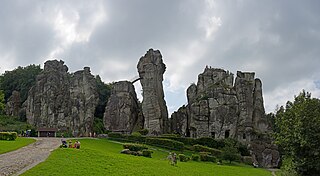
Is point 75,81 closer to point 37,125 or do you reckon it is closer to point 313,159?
point 37,125

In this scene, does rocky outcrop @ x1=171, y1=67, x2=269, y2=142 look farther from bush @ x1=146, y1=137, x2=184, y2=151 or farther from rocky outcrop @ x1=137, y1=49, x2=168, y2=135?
bush @ x1=146, y1=137, x2=184, y2=151

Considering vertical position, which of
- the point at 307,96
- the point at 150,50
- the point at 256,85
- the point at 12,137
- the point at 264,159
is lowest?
the point at 264,159

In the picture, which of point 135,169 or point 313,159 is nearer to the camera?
point 135,169

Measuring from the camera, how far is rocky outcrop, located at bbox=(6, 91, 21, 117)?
343 ft

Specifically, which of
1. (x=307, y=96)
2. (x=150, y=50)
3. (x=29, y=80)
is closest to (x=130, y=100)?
(x=150, y=50)

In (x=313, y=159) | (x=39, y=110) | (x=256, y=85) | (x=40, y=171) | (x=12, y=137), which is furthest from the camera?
(x=39, y=110)

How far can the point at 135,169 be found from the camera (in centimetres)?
3064

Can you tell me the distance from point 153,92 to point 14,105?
46.5m

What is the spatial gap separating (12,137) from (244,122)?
4832 cm

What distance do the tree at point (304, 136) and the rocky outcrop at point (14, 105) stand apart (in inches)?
3365

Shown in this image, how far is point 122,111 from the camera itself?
85.2 metres

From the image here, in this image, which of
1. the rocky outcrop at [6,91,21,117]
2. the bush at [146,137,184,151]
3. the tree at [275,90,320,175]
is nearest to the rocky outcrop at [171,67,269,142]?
the bush at [146,137,184,151]

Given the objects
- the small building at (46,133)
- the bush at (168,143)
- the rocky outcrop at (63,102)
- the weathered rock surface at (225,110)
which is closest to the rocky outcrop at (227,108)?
the weathered rock surface at (225,110)

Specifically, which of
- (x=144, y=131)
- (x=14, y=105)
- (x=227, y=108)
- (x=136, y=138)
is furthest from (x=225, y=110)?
(x=14, y=105)
